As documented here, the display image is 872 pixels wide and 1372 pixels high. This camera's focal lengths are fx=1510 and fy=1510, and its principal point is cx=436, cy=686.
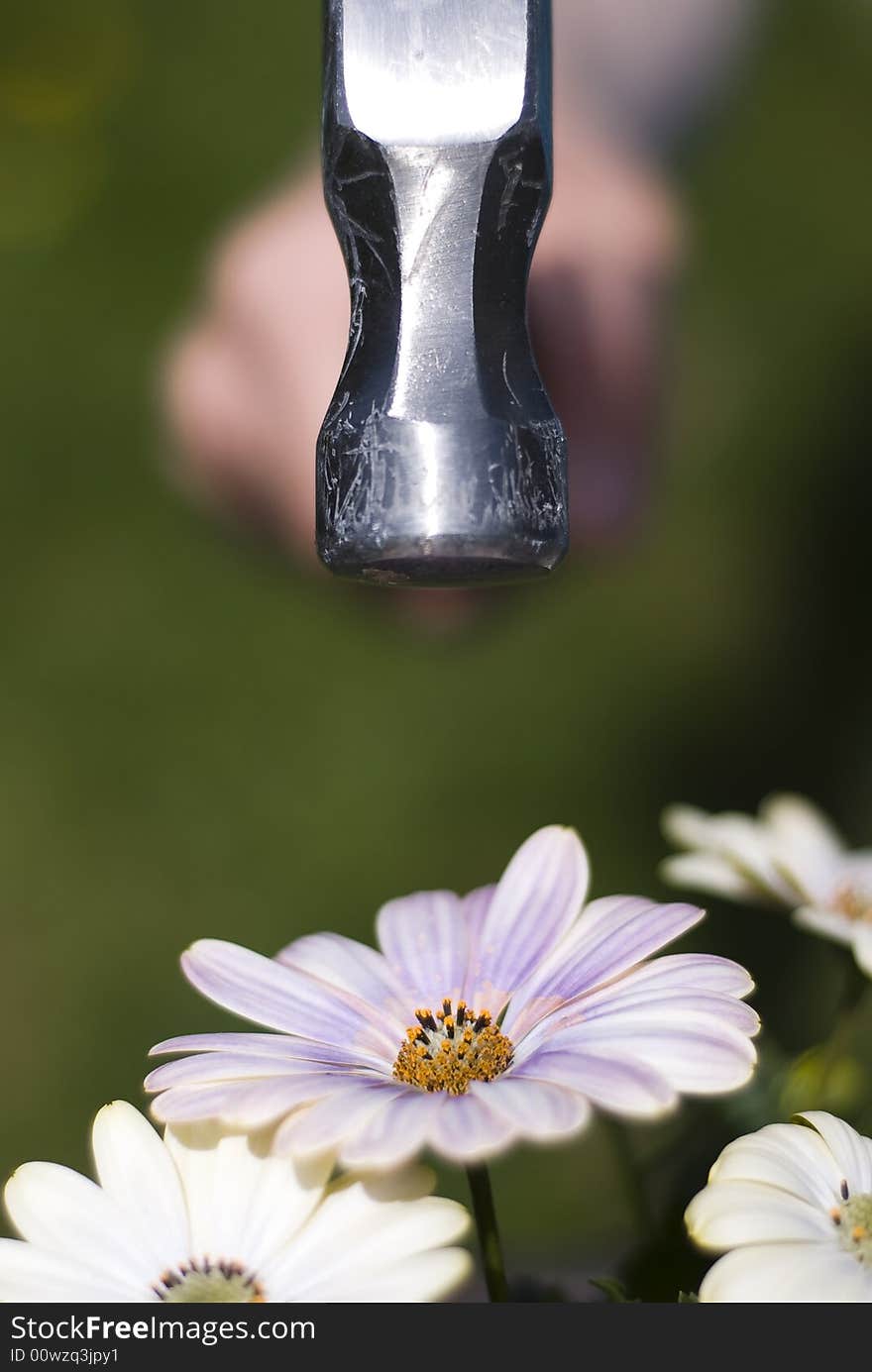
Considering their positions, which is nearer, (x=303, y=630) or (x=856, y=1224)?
(x=856, y=1224)

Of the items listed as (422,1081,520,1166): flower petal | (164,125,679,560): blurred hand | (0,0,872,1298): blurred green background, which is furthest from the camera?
(0,0,872,1298): blurred green background

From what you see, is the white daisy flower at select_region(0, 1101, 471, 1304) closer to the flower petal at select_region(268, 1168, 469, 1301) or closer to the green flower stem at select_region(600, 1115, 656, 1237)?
the flower petal at select_region(268, 1168, 469, 1301)

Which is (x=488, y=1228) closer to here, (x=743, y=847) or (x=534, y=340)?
(x=743, y=847)

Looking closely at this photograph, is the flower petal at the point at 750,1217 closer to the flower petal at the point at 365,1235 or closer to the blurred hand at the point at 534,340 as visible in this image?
the flower petal at the point at 365,1235

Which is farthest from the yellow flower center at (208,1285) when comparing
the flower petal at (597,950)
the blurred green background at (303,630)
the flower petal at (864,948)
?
the blurred green background at (303,630)

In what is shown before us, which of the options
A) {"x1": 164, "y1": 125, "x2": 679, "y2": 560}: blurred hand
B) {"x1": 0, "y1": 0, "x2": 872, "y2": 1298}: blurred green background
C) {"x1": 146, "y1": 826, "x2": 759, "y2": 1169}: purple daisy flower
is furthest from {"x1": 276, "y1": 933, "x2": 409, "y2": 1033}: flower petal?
{"x1": 0, "y1": 0, "x2": 872, "y2": 1298}: blurred green background

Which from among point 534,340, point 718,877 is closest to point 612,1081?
point 718,877
